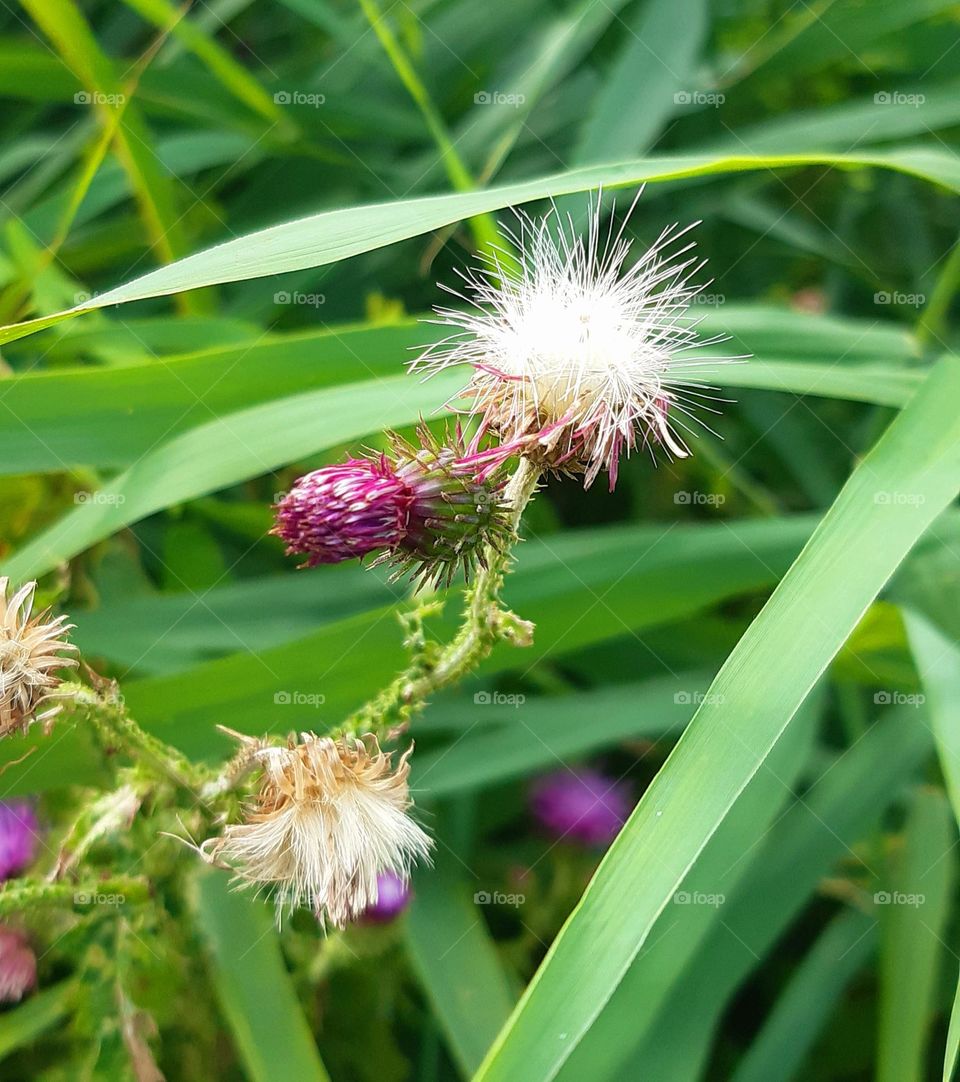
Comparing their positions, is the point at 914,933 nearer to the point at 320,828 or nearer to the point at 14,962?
the point at 320,828

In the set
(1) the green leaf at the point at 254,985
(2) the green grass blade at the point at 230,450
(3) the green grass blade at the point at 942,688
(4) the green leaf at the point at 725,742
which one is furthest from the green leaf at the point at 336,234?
(1) the green leaf at the point at 254,985

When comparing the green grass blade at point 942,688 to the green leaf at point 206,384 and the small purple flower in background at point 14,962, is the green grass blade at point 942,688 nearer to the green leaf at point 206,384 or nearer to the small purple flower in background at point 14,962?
the green leaf at point 206,384

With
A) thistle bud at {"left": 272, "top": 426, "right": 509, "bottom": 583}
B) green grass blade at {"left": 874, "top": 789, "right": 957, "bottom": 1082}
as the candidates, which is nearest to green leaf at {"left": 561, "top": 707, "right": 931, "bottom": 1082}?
green grass blade at {"left": 874, "top": 789, "right": 957, "bottom": 1082}

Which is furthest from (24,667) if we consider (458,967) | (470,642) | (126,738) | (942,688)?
(942,688)

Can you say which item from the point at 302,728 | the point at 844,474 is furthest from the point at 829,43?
A: the point at 302,728

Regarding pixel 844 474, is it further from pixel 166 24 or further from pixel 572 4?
pixel 166 24

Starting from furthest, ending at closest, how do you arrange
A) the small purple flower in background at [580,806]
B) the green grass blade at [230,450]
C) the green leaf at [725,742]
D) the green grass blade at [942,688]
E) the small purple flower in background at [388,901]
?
the small purple flower in background at [580,806]
the small purple flower in background at [388,901]
the green grass blade at [230,450]
the green grass blade at [942,688]
the green leaf at [725,742]
